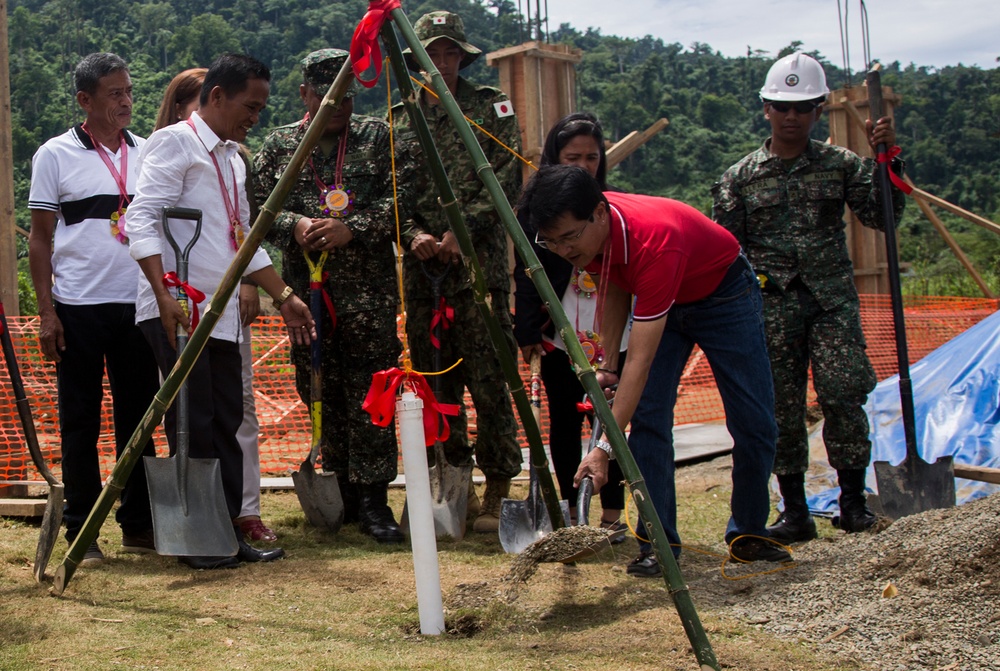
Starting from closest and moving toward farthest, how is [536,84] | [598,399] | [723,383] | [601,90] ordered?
[598,399]
[723,383]
[536,84]
[601,90]

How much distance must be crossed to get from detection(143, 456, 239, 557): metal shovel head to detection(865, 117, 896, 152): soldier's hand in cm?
321

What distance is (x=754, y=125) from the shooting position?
56.5 m

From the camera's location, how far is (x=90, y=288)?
14.2ft

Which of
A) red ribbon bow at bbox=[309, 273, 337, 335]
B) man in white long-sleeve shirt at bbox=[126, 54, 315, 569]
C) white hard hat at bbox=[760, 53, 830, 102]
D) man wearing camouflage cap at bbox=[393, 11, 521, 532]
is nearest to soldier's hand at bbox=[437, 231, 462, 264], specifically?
man wearing camouflage cap at bbox=[393, 11, 521, 532]

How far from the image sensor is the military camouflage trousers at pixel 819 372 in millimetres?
4715

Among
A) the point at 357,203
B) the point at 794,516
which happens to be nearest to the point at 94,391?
the point at 357,203

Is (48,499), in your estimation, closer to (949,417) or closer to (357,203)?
(357,203)

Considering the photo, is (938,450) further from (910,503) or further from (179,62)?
(179,62)

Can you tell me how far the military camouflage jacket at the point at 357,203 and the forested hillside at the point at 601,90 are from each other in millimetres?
30451

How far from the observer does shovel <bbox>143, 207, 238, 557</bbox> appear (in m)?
3.94

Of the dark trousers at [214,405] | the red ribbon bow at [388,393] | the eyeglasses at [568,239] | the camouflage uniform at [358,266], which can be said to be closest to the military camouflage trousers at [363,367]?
the camouflage uniform at [358,266]

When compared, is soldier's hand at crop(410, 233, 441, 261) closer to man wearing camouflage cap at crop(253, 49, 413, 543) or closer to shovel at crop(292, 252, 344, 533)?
man wearing camouflage cap at crop(253, 49, 413, 543)

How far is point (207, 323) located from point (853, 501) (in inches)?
118

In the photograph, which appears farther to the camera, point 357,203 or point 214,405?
point 357,203
